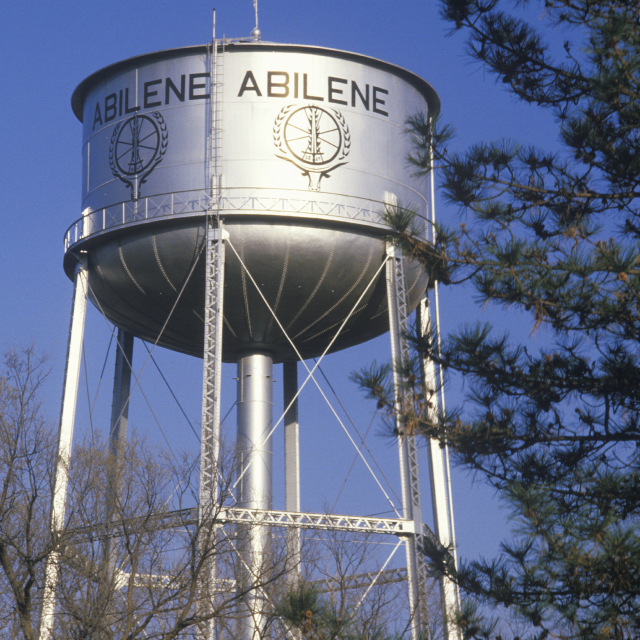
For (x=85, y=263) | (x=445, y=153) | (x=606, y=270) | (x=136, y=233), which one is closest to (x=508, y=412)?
(x=606, y=270)

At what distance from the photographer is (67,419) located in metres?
18.4

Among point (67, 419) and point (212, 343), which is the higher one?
point (212, 343)

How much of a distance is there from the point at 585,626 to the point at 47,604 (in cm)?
961

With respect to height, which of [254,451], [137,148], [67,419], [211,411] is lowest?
[211,411]

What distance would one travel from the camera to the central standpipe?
58.4 feet

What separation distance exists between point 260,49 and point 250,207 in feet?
9.35

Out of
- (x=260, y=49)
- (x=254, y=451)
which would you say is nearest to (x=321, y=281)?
(x=254, y=451)

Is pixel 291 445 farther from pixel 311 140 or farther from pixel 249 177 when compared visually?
pixel 311 140

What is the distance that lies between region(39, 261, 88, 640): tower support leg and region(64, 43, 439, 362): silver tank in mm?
363

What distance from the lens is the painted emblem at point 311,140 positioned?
17984mm

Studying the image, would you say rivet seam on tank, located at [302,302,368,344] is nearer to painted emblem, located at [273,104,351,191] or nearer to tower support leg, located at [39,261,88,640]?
painted emblem, located at [273,104,351,191]

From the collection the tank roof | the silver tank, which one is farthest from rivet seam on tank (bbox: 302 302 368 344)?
the tank roof

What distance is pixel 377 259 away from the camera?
18.5 m

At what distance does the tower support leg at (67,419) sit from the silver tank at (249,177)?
0.36 metres
